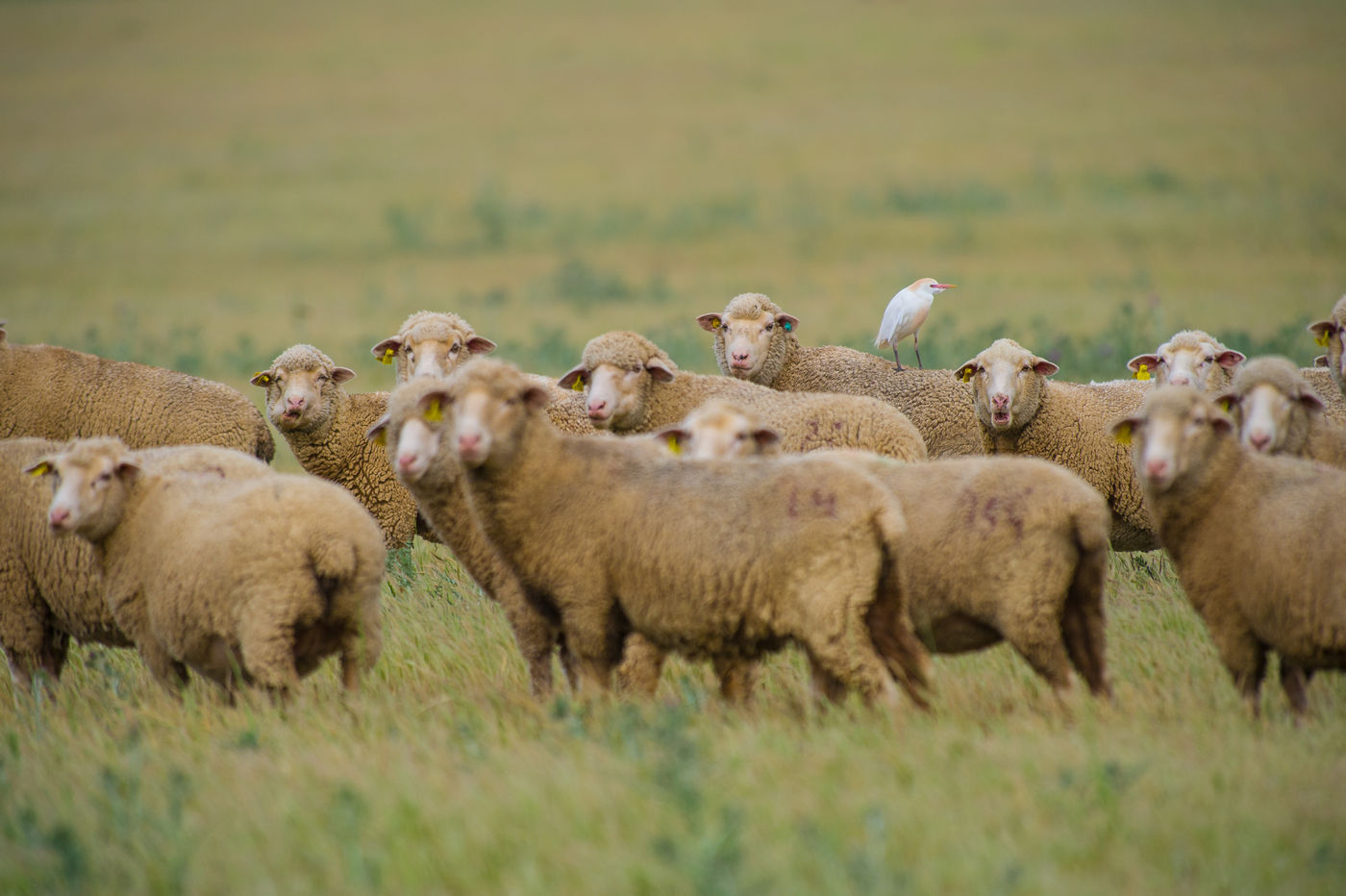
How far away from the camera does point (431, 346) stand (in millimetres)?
10039

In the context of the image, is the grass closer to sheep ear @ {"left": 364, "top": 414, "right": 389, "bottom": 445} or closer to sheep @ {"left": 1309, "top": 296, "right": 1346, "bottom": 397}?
sheep ear @ {"left": 364, "top": 414, "right": 389, "bottom": 445}

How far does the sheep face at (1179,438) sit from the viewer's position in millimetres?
→ 6297

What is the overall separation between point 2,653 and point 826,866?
5.93m

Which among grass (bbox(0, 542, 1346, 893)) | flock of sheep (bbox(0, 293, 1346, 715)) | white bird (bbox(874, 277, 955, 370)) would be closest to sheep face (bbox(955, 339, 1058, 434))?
white bird (bbox(874, 277, 955, 370))

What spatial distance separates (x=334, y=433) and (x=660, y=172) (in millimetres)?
35720

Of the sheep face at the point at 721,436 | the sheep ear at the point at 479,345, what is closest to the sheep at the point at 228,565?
the sheep face at the point at 721,436

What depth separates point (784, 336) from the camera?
10867mm

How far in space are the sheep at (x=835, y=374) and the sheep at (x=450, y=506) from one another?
3.41 meters

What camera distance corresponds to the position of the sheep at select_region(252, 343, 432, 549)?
9.59 metres

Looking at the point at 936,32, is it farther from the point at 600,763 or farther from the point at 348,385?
the point at 600,763

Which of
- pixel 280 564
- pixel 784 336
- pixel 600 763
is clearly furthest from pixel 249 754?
pixel 784 336

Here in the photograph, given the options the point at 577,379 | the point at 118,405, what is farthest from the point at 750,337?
the point at 118,405

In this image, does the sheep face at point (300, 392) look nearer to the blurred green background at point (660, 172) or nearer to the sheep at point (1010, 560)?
the sheep at point (1010, 560)

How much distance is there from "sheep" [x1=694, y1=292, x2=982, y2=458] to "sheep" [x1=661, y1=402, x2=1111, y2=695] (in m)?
3.42
